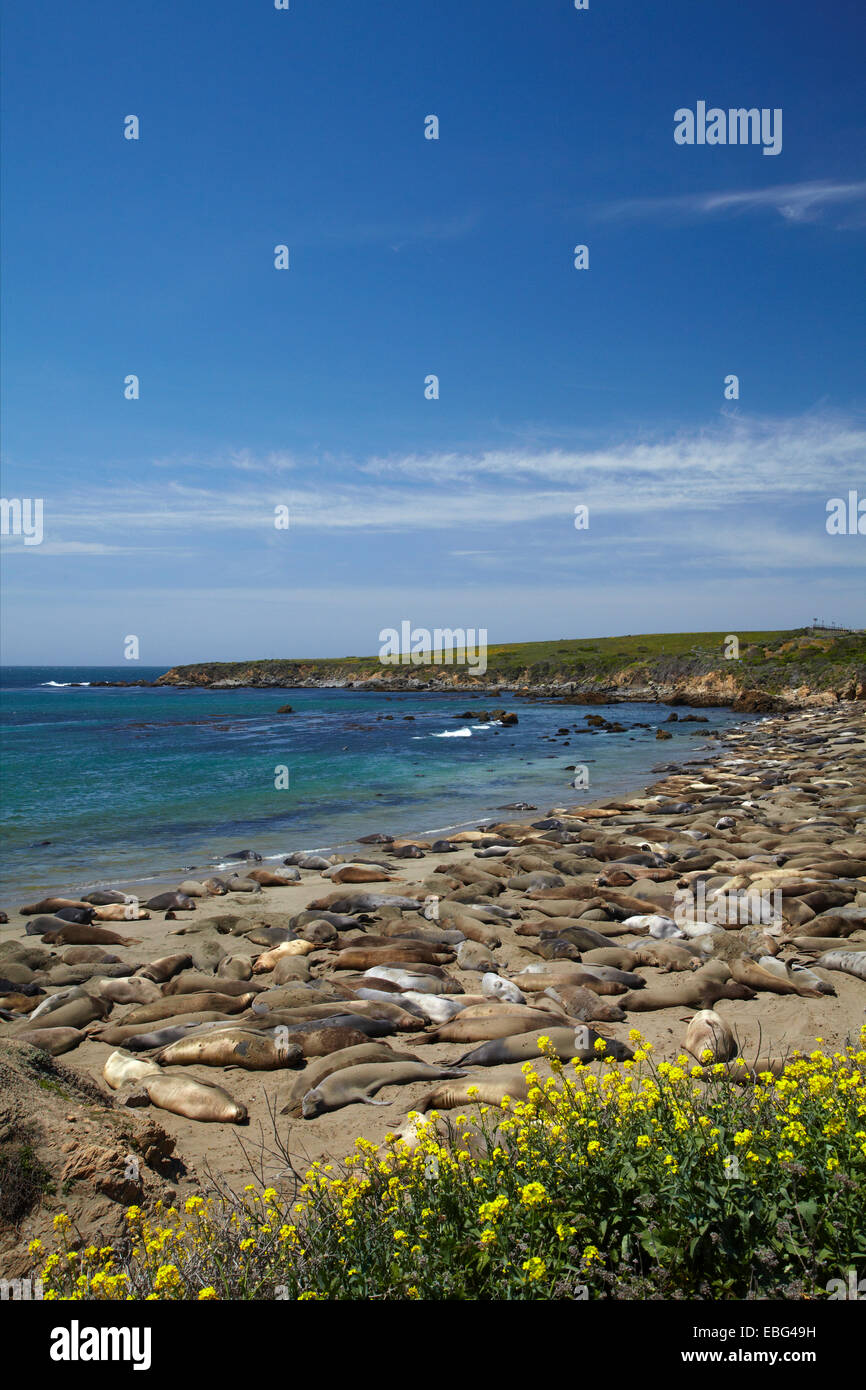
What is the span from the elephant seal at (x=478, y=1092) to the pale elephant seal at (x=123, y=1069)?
281 cm

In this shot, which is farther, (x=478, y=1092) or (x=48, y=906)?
(x=48, y=906)

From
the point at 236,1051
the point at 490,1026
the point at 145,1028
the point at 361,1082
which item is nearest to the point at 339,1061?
the point at 361,1082

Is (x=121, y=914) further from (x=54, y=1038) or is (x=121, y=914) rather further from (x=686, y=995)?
(x=686, y=995)

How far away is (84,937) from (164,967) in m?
2.76

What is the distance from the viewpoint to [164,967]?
426 inches

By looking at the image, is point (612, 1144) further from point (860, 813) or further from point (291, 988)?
point (860, 813)

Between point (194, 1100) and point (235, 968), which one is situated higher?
point (194, 1100)

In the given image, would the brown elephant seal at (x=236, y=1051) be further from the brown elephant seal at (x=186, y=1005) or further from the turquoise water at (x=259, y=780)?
the turquoise water at (x=259, y=780)

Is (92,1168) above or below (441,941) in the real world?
above

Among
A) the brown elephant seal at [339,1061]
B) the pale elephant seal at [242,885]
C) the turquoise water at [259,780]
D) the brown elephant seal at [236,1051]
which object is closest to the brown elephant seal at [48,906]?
the turquoise water at [259,780]

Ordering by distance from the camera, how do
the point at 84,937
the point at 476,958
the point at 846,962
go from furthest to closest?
the point at 84,937, the point at 476,958, the point at 846,962

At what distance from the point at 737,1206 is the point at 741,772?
1220 inches
